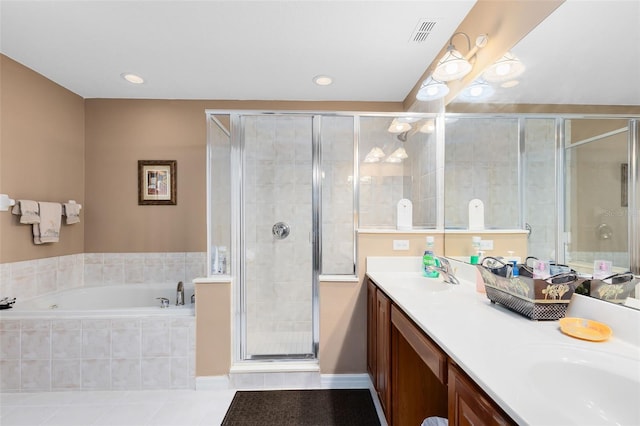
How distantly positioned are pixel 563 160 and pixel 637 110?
0.29 meters

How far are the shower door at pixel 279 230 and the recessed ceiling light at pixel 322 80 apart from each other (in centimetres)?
44

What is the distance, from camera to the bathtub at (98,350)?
2.17m

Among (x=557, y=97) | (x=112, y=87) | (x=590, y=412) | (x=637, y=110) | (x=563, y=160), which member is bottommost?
(x=590, y=412)

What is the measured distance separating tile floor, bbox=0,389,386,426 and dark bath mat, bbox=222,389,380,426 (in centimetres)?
8

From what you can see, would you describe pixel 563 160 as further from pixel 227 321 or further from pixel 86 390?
pixel 86 390

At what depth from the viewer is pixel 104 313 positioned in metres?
2.22

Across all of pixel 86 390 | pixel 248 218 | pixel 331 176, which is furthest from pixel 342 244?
pixel 86 390

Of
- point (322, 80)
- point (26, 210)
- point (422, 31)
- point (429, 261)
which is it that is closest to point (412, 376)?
point (429, 261)

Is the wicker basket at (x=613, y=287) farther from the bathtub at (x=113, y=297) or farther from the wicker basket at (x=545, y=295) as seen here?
the bathtub at (x=113, y=297)

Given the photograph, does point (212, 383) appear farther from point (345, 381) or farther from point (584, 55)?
point (584, 55)

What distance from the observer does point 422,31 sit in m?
1.96

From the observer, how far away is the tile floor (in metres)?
1.89

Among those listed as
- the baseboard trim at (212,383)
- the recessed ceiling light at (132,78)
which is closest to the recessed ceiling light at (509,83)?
the baseboard trim at (212,383)

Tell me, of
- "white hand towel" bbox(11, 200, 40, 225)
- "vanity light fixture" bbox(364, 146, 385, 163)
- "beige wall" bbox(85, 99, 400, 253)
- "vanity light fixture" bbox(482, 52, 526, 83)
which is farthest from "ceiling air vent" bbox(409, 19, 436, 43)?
"white hand towel" bbox(11, 200, 40, 225)
